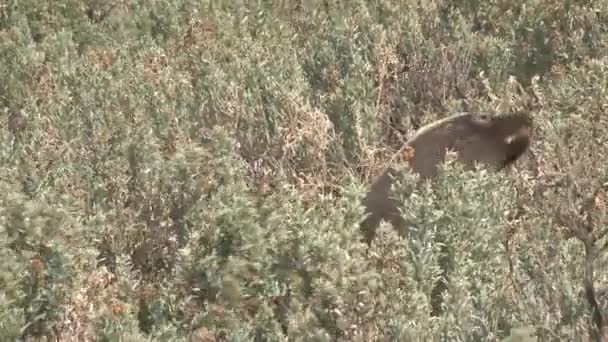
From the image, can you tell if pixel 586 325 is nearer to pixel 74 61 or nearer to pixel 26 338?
pixel 26 338

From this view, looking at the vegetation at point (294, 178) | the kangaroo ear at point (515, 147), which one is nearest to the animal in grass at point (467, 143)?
the kangaroo ear at point (515, 147)

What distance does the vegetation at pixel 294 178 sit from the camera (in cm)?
372

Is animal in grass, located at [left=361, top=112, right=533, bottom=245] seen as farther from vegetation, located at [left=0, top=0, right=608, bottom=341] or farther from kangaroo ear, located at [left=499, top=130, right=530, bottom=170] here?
vegetation, located at [left=0, top=0, right=608, bottom=341]

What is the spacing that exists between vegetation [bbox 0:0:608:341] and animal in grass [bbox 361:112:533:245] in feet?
0.44

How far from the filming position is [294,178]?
5453 millimetres

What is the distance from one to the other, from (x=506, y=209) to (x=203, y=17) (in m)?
4.26

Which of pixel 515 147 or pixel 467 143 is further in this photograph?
pixel 515 147

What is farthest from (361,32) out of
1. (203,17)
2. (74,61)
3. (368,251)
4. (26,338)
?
(26,338)

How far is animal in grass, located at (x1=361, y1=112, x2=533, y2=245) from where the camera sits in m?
4.91

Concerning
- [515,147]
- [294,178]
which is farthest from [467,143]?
[294,178]

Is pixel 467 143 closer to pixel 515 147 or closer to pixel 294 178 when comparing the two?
pixel 515 147

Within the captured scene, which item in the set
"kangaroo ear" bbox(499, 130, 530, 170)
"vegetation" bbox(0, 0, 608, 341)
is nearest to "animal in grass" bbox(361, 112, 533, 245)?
"kangaroo ear" bbox(499, 130, 530, 170)

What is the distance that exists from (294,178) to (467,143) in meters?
0.99

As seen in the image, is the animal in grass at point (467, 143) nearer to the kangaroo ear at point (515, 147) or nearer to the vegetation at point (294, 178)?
the kangaroo ear at point (515, 147)
